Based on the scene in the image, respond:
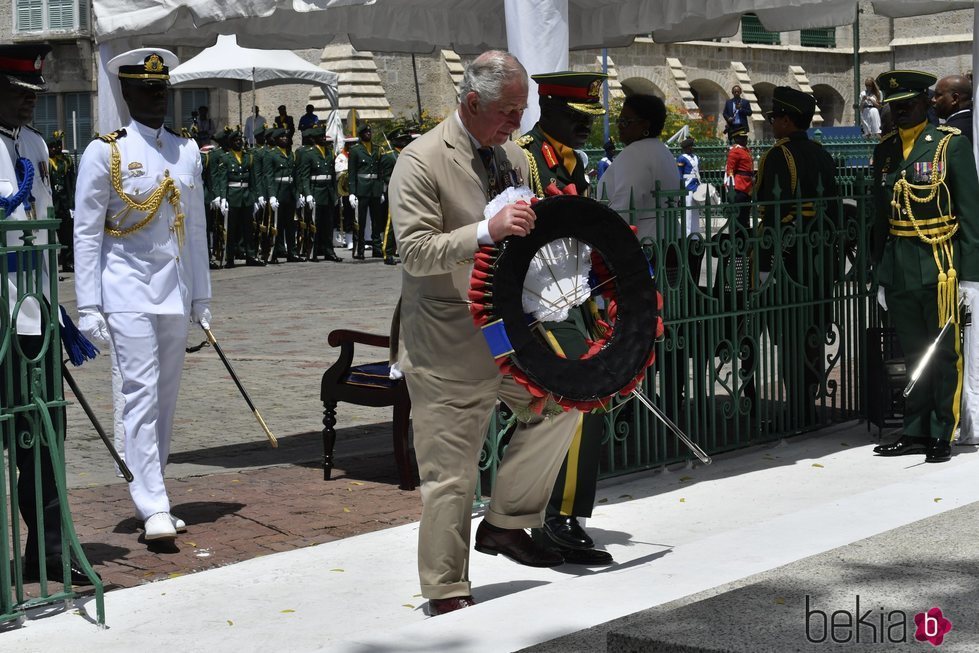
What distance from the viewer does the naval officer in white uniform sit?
673 cm

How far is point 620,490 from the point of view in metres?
7.91

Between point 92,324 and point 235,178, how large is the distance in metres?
18.0

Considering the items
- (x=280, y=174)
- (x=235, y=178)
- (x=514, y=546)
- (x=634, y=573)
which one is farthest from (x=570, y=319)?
(x=280, y=174)

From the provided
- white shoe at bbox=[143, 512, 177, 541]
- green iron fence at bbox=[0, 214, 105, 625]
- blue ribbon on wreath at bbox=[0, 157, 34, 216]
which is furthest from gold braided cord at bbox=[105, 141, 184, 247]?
white shoe at bbox=[143, 512, 177, 541]

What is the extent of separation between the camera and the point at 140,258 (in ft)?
22.5

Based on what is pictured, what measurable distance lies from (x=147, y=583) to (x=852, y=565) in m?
2.79

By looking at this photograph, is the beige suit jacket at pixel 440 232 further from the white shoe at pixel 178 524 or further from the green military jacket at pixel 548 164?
the white shoe at pixel 178 524

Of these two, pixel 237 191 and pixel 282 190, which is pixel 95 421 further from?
pixel 282 190

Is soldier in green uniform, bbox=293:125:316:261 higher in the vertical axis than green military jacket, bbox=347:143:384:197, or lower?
lower

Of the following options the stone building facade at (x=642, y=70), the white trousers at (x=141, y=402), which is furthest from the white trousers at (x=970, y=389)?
the stone building facade at (x=642, y=70)

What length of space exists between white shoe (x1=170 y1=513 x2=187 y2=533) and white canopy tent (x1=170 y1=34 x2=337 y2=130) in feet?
56.0

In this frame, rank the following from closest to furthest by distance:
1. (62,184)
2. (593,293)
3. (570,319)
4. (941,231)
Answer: (593,293), (570,319), (941,231), (62,184)

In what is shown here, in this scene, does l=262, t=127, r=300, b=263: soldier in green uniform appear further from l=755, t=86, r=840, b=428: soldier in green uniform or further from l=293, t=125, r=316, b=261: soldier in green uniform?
l=755, t=86, r=840, b=428: soldier in green uniform

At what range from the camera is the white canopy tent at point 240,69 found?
2420 cm
